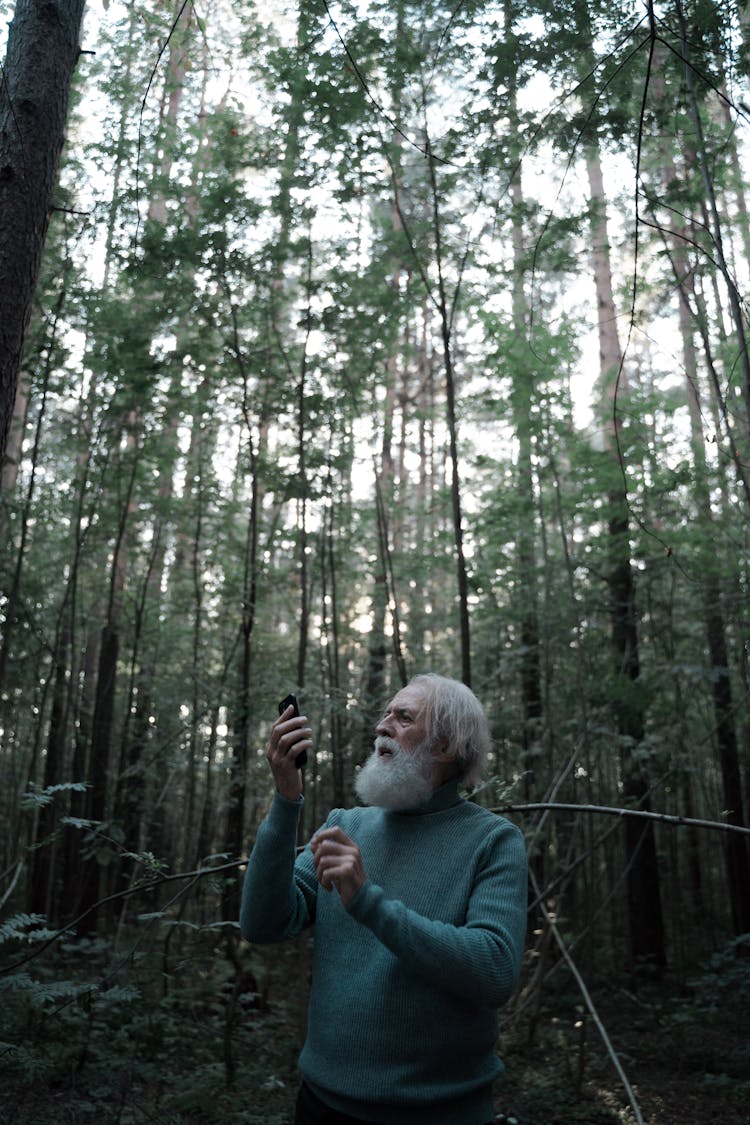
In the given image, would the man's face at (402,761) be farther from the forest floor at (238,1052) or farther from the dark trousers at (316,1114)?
the forest floor at (238,1052)

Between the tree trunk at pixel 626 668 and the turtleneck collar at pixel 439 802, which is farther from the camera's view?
the tree trunk at pixel 626 668

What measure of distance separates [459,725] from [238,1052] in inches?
210

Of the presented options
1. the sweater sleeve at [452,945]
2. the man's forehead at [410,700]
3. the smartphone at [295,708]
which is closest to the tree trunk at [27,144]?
the smartphone at [295,708]

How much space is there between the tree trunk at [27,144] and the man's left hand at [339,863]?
1725mm

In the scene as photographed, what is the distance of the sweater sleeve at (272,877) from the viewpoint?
1.83 metres

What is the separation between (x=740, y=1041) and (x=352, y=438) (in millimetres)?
6458

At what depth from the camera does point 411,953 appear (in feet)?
5.10

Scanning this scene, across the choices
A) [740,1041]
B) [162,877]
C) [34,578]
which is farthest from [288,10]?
[740,1041]

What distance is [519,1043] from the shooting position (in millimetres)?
6965

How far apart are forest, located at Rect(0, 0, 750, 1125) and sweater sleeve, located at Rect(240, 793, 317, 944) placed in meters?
1.00

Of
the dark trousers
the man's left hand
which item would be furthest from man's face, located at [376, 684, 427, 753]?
the dark trousers

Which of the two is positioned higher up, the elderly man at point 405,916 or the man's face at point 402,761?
the man's face at point 402,761

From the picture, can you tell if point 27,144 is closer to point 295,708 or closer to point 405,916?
point 295,708

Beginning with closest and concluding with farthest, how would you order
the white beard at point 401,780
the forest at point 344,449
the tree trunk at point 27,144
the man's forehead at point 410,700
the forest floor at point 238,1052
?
the white beard at point 401,780 → the man's forehead at point 410,700 → the tree trunk at point 27,144 → the forest at point 344,449 → the forest floor at point 238,1052
